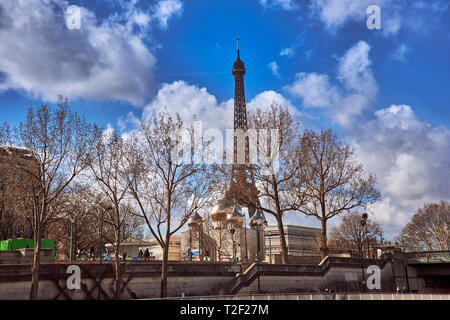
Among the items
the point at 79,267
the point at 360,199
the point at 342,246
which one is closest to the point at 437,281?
the point at 360,199

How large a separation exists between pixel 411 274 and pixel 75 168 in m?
42.1

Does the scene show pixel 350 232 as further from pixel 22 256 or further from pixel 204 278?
pixel 22 256

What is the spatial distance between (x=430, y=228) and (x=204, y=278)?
47003 mm

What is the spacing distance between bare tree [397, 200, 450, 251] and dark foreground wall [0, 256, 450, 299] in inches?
611

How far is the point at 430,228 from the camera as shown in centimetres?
7038

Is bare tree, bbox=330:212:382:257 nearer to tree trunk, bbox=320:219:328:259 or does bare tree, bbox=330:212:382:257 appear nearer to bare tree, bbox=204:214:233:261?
bare tree, bbox=204:214:233:261

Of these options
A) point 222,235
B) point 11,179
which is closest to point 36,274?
point 11,179

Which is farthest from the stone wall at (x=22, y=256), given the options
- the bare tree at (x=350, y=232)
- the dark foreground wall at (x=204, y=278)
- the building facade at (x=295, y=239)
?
the building facade at (x=295, y=239)

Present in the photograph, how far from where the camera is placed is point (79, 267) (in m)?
32.1

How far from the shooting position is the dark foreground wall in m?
30.6

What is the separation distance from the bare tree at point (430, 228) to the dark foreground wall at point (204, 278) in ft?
50.9

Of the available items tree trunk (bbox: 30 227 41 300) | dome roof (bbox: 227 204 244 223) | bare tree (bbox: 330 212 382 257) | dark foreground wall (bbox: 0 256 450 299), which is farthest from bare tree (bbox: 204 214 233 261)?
tree trunk (bbox: 30 227 41 300)

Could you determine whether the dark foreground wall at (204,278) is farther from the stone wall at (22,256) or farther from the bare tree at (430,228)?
the bare tree at (430,228)
